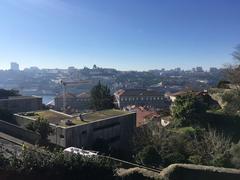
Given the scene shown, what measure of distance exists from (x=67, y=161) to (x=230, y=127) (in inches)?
739

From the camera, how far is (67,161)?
1162cm

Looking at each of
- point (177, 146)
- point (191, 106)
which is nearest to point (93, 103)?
point (191, 106)

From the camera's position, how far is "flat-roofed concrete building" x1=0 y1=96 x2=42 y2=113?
133ft

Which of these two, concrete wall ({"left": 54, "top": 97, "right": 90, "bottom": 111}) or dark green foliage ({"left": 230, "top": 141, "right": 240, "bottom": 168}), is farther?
concrete wall ({"left": 54, "top": 97, "right": 90, "bottom": 111})

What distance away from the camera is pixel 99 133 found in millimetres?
30656

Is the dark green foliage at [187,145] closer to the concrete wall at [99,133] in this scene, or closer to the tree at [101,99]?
the concrete wall at [99,133]

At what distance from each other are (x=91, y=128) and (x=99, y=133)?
4.05 feet

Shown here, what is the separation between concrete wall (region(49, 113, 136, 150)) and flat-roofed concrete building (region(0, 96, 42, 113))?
45.7ft

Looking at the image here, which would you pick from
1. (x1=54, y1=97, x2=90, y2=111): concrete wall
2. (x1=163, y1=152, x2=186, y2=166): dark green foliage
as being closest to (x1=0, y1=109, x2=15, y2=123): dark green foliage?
(x1=163, y1=152, x2=186, y2=166): dark green foliage

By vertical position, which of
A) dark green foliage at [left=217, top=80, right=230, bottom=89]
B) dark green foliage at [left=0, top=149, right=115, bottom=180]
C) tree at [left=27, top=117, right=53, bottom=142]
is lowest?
tree at [left=27, top=117, right=53, bottom=142]

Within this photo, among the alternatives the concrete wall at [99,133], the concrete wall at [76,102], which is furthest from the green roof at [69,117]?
the concrete wall at [76,102]

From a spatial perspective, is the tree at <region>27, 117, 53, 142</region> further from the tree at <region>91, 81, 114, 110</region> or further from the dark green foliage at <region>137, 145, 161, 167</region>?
the tree at <region>91, 81, 114, 110</region>

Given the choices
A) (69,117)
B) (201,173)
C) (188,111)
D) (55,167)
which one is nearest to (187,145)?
(188,111)

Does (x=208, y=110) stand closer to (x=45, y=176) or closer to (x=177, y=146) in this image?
(x=177, y=146)
